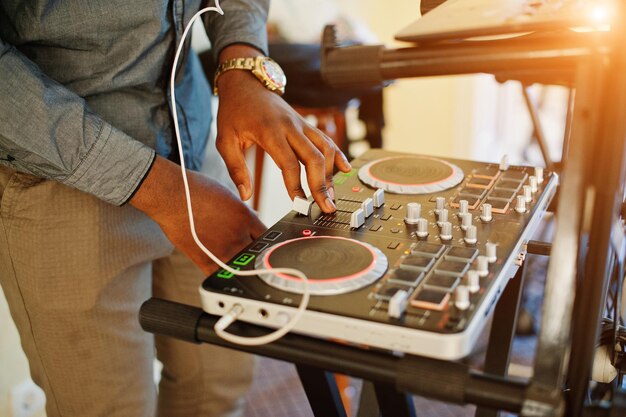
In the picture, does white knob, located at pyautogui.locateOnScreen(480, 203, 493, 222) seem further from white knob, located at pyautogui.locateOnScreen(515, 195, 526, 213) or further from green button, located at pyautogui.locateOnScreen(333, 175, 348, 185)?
green button, located at pyautogui.locateOnScreen(333, 175, 348, 185)

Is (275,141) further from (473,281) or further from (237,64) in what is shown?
A: (473,281)

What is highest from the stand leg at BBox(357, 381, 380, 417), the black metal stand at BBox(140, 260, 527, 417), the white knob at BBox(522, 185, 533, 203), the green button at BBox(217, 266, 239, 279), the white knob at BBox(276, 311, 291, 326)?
the white knob at BBox(522, 185, 533, 203)

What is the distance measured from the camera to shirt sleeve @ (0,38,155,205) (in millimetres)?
774

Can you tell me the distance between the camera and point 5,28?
0.85 meters

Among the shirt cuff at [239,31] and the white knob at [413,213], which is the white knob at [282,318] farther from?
the shirt cuff at [239,31]

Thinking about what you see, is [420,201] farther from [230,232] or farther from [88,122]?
[88,122]

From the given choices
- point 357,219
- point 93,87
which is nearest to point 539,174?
point 357,219

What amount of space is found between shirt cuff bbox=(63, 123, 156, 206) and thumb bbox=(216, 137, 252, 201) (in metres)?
0.09

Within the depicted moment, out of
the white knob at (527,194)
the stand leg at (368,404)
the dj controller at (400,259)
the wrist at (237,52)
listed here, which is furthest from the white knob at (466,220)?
the wrist at (237,52)

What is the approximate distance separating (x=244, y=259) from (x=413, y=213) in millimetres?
202

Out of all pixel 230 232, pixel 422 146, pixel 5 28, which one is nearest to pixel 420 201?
pixel 230 232

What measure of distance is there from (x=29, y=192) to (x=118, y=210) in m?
0.12

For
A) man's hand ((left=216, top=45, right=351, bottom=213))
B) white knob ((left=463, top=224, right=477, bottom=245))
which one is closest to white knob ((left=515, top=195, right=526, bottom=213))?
white knob ((left=463, top=224, right=477, bottom=245))

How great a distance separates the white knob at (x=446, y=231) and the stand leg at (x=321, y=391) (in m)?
0.21
